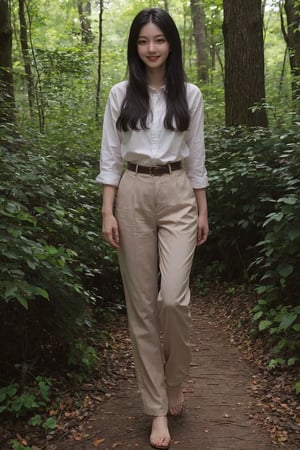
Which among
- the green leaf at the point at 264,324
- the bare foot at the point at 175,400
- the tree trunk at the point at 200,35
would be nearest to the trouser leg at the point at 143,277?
the bare foot at the point at 175,400

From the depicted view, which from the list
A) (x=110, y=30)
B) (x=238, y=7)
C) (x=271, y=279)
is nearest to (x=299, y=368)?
(x=271, y=279)

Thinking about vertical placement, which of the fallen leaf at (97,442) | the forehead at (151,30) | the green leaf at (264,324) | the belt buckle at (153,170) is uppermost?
the forehead at (151,30)

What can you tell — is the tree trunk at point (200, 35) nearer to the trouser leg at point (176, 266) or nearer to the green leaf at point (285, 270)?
the green leaf at point (285, 270)

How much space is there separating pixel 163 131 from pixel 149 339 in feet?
3.88

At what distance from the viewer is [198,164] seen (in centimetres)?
287

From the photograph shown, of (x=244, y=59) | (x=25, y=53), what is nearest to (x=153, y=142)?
(x=244, y=59)

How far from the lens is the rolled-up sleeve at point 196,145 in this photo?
2799 mm

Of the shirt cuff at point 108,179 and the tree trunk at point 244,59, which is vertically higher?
the tree trunk at point 244,59

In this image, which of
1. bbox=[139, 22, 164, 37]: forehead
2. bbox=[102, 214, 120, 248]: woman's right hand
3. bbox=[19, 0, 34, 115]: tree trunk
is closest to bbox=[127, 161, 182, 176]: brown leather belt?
bbox=[102, 214, 120, 248]: woman's right hand

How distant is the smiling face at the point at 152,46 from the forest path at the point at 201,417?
2178 mm

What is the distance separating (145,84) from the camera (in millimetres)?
2723

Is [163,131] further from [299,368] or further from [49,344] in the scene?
[299,368]

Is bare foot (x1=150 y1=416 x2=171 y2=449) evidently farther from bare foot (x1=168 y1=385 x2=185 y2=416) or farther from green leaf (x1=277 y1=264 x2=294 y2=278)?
green leaf (x1=277 y1=264 x2=294 y2=278)

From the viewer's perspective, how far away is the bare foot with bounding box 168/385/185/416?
3016mm
